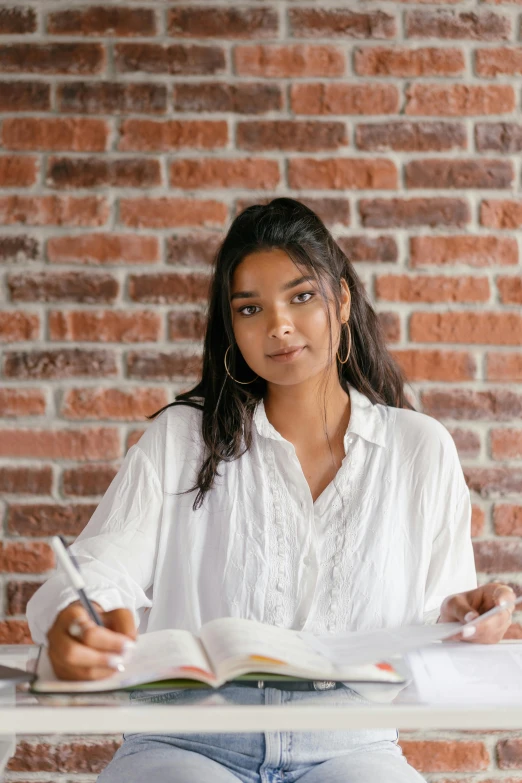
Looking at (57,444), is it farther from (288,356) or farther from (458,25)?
(458,25)

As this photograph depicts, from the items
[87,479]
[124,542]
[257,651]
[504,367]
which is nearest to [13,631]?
[87,479]

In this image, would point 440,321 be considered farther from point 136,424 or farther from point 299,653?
point 299,653

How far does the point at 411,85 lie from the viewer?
1831 millimetres

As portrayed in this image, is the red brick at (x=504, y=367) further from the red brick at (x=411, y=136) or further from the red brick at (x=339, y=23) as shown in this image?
the red brick at (x=339, y=23)

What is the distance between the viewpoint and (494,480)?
1.82m

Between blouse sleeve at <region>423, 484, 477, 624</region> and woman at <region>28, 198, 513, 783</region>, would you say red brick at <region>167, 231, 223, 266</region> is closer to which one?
woman at <region>28, 198, 513, 783</region>

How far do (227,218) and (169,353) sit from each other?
302 mm

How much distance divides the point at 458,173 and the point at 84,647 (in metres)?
1.29

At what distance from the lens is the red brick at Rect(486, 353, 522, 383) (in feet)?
5.98

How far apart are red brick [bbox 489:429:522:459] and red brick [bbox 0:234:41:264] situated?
3.32 feet

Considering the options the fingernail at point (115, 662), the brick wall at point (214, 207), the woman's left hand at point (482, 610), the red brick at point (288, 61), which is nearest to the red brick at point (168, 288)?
the brick wall at point (214, 207)

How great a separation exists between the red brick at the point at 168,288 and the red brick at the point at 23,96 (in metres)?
0.40

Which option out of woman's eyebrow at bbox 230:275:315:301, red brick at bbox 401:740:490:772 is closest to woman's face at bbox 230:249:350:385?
woman's eyebrow at bbox 230:275:315:301

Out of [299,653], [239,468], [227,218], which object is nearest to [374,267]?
[227,218]
